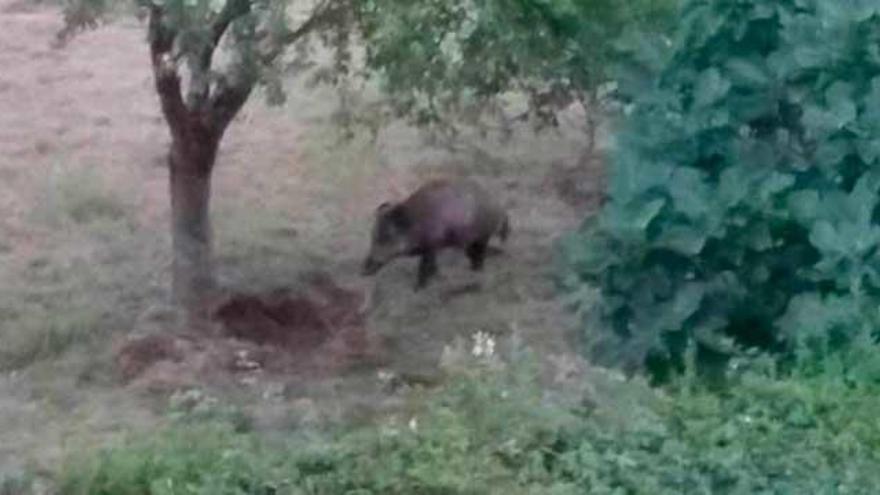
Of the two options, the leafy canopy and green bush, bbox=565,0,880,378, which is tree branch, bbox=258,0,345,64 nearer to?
the leafy canopy

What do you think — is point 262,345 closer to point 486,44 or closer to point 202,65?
point 202,65

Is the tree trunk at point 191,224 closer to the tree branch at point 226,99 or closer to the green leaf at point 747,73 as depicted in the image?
the tree branch at point 226,99

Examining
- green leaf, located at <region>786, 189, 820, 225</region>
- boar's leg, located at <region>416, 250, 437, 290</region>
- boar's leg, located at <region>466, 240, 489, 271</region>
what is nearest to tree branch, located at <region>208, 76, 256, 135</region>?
boar's leg, located at <region>416, 250, 437, 290</region>

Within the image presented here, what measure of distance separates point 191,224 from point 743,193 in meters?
3.35

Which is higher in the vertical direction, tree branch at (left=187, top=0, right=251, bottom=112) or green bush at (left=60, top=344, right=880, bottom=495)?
tree branch at (left=187, top=0, right=251, bottom=112)

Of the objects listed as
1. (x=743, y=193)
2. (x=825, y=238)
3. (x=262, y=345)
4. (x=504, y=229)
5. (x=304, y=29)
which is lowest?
(x=262, y=345)

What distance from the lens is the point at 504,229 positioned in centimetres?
1289

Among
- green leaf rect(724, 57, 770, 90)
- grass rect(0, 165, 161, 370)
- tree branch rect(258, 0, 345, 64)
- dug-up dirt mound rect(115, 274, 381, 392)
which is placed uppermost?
tree branch rect(258, 0, 345, 64)

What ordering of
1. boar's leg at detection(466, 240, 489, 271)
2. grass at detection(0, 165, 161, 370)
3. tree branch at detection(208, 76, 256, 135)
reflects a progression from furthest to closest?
boar's leg at detection(466, 240, 489, 271) < grass at detection(0, 165, 161, 370) < tree branch at detection(208, 76, 256, 135)

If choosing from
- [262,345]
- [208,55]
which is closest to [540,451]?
[208,55]

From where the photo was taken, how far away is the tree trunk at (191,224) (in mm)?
11383

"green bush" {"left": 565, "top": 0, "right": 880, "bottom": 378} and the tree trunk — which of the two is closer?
"green bush" {"left": 565, "top": 0, "right": 880, "bottom": 378}

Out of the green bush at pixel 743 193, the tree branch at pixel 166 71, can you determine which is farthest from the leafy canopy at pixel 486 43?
the green bush at pixel 743 193

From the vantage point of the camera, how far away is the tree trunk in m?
11.4
